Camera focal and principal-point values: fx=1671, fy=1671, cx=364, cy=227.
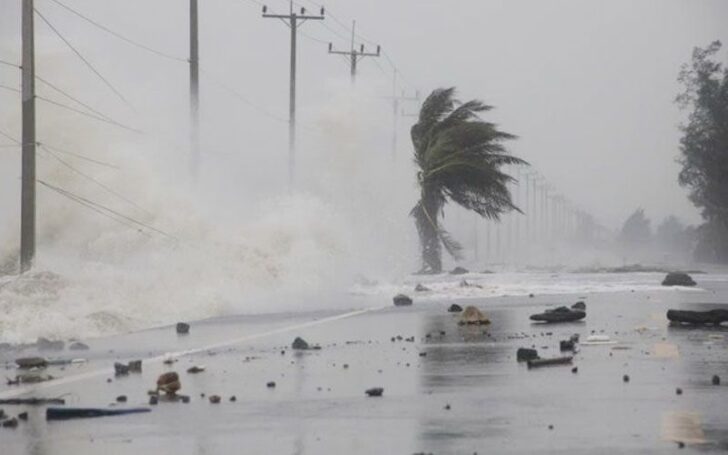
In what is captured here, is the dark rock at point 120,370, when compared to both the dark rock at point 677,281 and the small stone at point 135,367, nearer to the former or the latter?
the small stone at point 135,367

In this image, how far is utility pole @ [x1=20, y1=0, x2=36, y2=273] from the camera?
98.8ft

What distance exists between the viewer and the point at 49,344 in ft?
67.7

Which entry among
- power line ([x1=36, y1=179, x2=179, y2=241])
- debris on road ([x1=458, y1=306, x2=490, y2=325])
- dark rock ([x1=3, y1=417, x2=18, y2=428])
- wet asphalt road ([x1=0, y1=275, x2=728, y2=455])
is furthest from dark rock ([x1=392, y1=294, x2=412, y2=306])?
dark rock ([x1=3, y1=417, x2=18, y2=428])

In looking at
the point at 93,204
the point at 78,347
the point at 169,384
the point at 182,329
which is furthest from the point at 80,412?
the point at 93,204

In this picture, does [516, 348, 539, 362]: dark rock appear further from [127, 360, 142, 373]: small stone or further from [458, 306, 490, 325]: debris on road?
[458, 306, 490, 325]: debris on road

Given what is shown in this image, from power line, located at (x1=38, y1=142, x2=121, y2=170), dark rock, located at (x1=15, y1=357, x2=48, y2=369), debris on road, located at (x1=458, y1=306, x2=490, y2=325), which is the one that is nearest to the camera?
dark rock, located at (x1=15, y1=357, x2=48, y2=369)

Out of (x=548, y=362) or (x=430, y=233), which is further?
(x=430, y=233)

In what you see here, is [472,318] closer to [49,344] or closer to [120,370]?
[49,344]

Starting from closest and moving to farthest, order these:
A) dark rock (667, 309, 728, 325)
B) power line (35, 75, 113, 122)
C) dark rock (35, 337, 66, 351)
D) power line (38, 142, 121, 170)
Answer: dark rock (35, 337, 66, 351) < dark rock (667, 309, 728, 325) < power line (38, 142, 121, 170) < power line (35, 75, 113, 122)

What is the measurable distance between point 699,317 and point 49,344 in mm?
8467

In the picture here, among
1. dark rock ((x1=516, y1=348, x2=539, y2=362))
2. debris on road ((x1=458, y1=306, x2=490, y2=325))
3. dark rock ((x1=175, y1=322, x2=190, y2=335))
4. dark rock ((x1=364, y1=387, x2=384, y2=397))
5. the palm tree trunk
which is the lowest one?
dark rock ((x1=364, y1=387, x2=384, y2=397))

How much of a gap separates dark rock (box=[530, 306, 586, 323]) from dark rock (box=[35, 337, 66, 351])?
671 centimetres

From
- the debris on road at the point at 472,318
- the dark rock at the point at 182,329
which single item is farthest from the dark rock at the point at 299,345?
the debris on road at the point at 472,318

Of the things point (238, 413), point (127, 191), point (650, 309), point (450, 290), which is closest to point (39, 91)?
point (127, 191)
